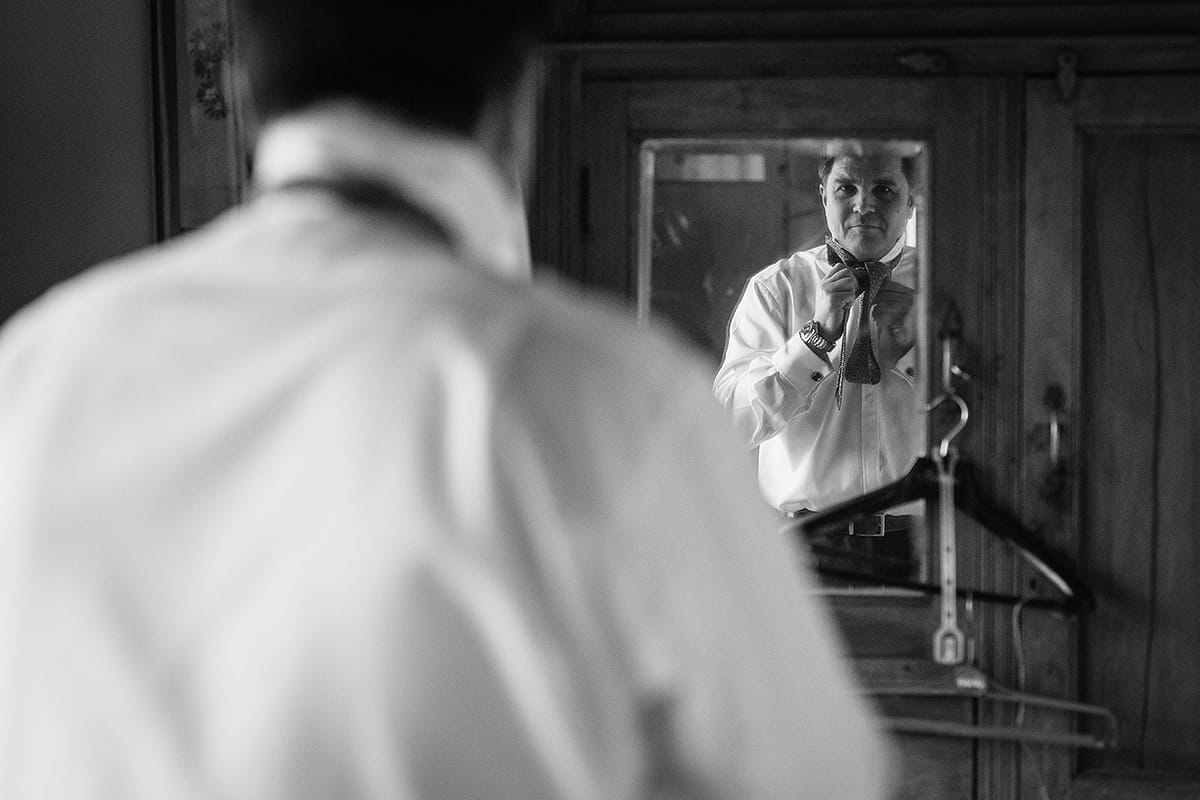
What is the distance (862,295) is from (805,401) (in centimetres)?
19

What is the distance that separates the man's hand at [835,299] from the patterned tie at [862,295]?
1cm

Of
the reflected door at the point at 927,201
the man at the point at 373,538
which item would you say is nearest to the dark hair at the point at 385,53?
the man at the point at 373,538

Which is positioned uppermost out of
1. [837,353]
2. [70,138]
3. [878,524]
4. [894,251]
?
[70,138]

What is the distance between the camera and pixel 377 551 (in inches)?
19.2

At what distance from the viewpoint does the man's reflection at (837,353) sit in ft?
7.30

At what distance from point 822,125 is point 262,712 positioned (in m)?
1.85

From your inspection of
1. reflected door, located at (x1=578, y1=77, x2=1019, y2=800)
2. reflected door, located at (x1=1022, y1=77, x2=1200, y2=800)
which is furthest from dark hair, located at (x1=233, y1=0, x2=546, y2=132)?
reflected door, located at (x1=1022, y1=77, x2=1200, y2=800)

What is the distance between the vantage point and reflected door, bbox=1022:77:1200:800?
7.16 feet

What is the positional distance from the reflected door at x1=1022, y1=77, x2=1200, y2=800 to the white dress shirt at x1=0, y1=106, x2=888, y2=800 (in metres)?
1.76

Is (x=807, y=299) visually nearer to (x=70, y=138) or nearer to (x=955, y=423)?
(x=955, y=423)

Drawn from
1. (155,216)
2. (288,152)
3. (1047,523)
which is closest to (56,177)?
(155,216)

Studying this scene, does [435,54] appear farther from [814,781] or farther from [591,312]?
[814,781]

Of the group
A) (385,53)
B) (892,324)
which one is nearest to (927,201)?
(892,324)

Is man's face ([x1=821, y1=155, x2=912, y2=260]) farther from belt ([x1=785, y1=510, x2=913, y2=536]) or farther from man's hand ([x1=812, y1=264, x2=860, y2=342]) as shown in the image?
belt ([x1=785, y1=510, x2=913, y2=536])
